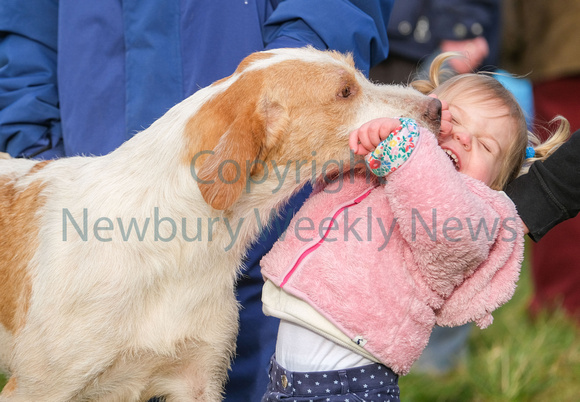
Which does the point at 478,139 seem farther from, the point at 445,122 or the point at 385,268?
the point at 385,268

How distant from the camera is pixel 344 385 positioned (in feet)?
8.61

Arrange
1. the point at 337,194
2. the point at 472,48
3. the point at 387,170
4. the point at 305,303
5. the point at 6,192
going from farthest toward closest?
the point at 472,48 → the point at 6,192 → the point at 337,194 → the point at 305,303 → the point at 387,170

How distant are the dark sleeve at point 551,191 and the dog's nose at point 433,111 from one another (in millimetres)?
471

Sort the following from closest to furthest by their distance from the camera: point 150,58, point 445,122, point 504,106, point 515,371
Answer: point 445,122 → point 504,106 → point 150,58 → point 515,371

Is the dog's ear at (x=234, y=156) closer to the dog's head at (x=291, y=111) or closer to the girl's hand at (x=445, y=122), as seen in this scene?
the dog's head at (x=291, y=111)

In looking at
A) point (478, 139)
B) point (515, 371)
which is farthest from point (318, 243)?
point (515, 371)

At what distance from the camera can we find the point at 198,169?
2744mm

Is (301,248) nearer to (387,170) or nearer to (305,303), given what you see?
(305,303)

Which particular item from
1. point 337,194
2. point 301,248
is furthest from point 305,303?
point 337,194

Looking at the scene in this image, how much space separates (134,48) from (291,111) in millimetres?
1076

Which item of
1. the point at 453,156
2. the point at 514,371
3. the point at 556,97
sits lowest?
the point at 514,371

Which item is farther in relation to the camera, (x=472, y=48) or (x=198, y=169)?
(x=472, y=48)

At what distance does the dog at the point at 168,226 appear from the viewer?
2717 mm

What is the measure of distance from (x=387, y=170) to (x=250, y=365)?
1545 mm
